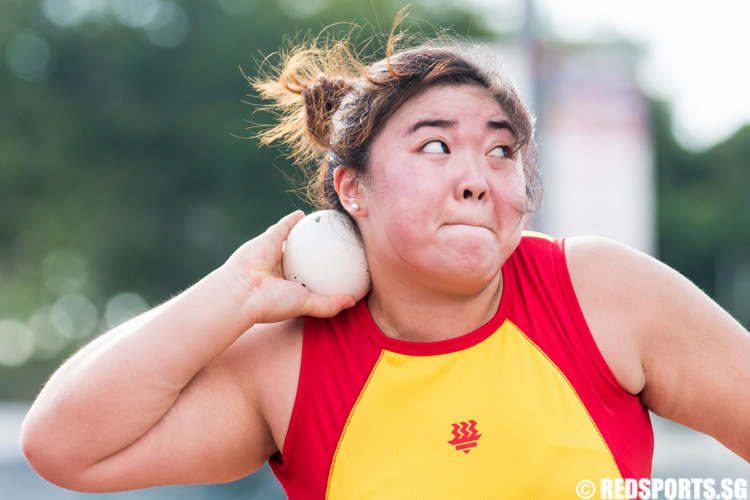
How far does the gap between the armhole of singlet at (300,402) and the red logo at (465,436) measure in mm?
461

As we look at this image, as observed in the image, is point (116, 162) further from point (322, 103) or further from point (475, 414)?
point (475, 414)

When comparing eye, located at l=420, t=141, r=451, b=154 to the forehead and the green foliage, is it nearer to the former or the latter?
the forehead

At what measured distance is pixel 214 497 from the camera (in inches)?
372

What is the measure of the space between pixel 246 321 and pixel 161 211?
23386 millimetres

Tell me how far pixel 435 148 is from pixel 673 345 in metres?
0.91

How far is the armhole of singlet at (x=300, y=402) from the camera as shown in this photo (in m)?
2.54

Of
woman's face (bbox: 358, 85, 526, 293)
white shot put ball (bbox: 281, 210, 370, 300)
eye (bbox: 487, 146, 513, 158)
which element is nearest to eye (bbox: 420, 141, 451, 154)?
woman's face (bbox: 358, 85, 526, 293)

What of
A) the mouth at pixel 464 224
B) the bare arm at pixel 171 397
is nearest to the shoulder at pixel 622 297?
the mouth at pixel 464 224

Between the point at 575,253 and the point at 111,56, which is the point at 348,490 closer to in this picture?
the point at 575,253

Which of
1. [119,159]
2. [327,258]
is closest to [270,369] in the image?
[327,258]

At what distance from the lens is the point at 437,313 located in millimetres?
2639

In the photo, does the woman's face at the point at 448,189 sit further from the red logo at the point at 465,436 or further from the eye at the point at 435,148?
the red logo at the point at 465,436

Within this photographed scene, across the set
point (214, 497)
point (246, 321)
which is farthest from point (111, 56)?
point (246, 321)

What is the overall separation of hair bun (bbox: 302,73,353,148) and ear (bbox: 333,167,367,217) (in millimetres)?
170
